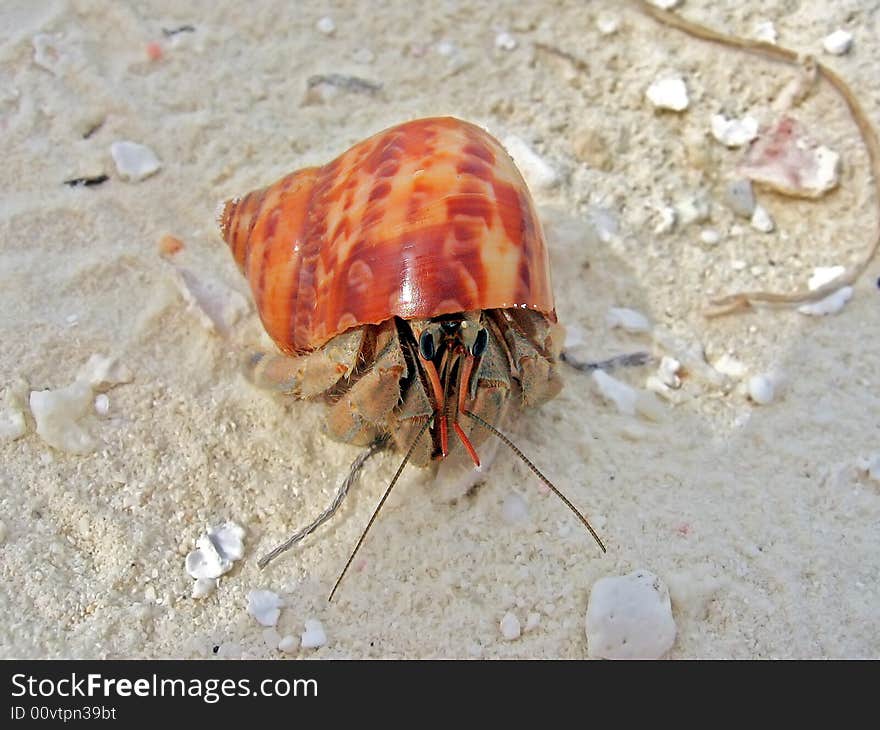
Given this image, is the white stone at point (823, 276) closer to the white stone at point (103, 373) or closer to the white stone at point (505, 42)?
the white stone at point (505, 42)

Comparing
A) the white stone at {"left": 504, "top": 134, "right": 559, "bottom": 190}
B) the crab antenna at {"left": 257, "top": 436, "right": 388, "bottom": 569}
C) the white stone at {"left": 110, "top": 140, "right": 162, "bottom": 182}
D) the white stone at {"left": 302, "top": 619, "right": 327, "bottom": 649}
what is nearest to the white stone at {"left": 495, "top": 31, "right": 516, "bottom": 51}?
the white stone at {"left": 504, "top": 134, "right": 559, "bottom": 190}

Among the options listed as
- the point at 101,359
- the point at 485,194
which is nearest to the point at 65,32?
the point at 101,359

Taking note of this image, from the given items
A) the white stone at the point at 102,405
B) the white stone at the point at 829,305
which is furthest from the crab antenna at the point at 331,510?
the white stone at the point at 829,305

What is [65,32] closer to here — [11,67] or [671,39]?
[11,67]

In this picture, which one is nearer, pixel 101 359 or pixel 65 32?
pixel 101 359

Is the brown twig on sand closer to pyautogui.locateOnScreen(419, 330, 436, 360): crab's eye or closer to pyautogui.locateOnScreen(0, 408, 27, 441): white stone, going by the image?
pyautogui.locateOnScreen(419, 330, 436, 360): crab's eye

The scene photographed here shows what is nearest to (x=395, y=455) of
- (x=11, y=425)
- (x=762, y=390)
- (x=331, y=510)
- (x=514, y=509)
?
(x=331, y=510)
